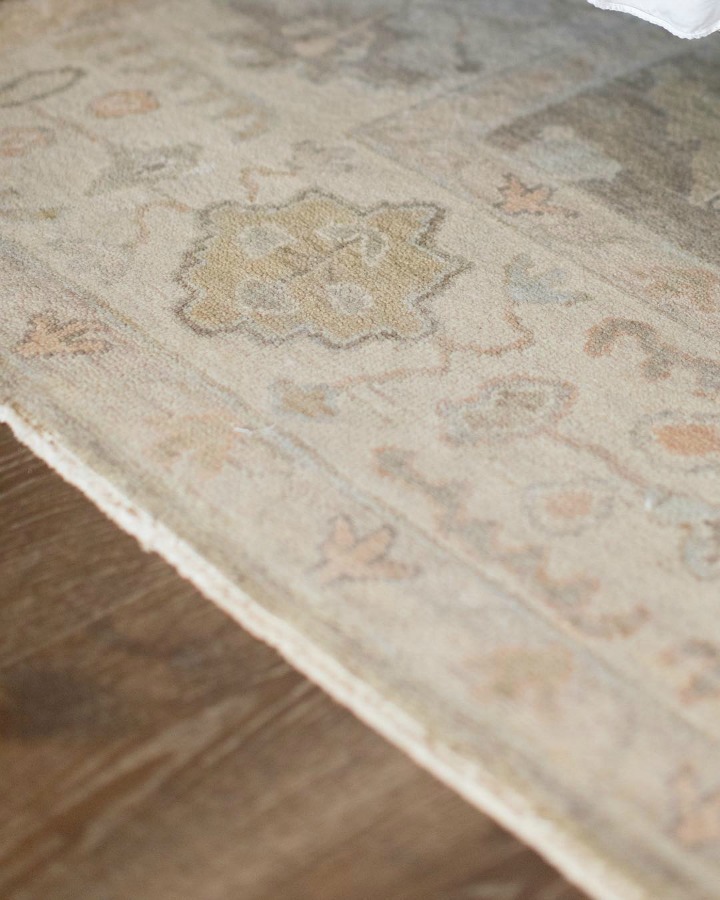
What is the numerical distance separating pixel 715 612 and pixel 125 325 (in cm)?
72

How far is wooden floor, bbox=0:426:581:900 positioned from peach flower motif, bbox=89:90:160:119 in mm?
869

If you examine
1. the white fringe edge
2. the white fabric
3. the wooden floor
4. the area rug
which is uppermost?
the white fabric

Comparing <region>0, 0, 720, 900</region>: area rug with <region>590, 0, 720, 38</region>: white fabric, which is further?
<region>590, 0, 720, 38</region>: white fabric

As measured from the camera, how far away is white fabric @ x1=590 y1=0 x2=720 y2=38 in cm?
138

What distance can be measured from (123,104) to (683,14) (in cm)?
82

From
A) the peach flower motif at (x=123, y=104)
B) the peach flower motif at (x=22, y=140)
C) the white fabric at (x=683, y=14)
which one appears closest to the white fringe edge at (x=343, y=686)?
the peach flower motif at (x=22, y=140)

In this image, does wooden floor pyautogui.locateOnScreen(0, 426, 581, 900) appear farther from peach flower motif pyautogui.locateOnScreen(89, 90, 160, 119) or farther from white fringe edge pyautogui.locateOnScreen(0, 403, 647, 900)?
peach flower motif pyautogui.locateOnScreen(89, 90, 160, 119)

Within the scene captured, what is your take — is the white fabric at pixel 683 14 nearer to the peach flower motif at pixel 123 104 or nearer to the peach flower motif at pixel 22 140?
the peach flower motif at pixel 123 104

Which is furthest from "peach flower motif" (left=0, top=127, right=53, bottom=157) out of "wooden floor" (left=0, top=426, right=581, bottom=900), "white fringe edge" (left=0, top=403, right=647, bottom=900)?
"wooden floor" (left=0, top=426, right=581, bottom=900)

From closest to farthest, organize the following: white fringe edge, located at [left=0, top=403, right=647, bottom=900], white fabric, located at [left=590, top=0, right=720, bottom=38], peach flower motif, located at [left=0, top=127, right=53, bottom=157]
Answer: white fringe edge, located at [left=0, top=403, right=647, bottom=900], white fabric, located at [left=590, top=0, right=720, bottom=38], peach flower motif, located at [left=0, top=127, right=53, bottom=157]

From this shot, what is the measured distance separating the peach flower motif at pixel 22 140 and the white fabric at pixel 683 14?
2.78ft

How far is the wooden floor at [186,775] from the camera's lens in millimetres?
814

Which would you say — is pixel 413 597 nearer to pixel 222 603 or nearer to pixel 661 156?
pixel 222 603

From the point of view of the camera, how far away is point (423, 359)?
121cm
